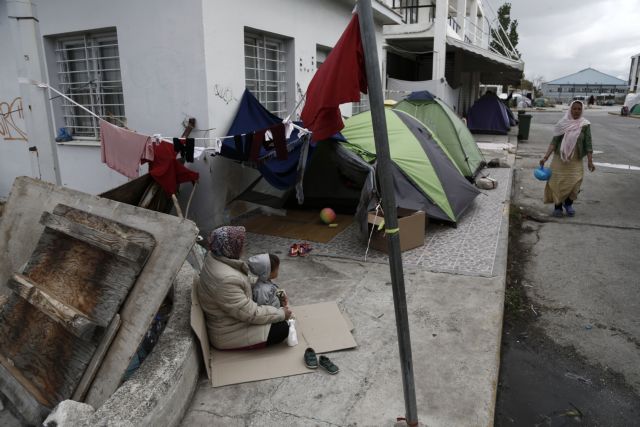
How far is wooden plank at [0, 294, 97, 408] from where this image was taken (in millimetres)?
2742

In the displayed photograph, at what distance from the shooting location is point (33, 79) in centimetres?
384

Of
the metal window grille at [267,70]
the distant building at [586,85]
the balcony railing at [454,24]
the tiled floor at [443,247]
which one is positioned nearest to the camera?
the tiled floor at [443,247]

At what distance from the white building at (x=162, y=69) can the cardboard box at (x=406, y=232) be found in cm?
205

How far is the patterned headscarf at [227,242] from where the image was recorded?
9.87ft

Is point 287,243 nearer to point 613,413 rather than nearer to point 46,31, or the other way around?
point 613,413

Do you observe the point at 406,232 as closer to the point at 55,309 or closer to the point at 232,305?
the point at 232,305

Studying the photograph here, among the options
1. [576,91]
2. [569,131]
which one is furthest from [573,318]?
[576,91]

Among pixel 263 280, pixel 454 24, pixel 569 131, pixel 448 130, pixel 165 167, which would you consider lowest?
pixel 263 280

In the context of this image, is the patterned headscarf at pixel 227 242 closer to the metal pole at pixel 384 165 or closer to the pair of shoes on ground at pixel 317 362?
the pair of shoes on ground at pixel 317 362

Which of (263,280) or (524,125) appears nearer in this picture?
(263,280)

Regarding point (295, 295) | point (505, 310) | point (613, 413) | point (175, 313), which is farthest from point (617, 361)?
point (175, 313)

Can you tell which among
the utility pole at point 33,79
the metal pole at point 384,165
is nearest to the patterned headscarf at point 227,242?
the metal pole at point 384,165

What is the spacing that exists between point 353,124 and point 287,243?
7.18ft

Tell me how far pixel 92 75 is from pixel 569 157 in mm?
6909
